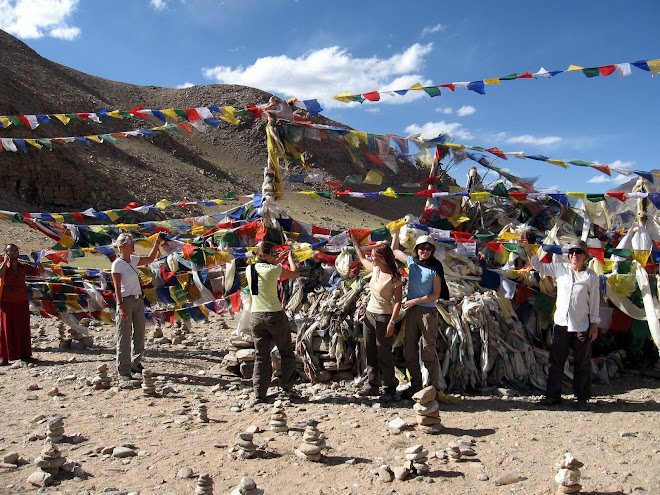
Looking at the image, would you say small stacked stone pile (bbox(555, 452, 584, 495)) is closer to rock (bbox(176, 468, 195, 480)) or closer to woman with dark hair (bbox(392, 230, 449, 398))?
woman with dark hair (bbox(392, 230, 449, 398))

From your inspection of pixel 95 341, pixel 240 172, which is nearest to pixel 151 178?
pixel 240 172

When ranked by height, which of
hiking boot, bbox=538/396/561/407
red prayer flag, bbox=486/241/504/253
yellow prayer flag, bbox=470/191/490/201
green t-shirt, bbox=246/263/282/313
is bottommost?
hiking boot, bbox=538/396/561/407

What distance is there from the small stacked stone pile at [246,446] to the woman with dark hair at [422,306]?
75.7 inches

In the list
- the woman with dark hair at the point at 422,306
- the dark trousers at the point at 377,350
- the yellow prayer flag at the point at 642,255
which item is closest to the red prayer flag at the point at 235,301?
the dark trousers at the point at 377,350

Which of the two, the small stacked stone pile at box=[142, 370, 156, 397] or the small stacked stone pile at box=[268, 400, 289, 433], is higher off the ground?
the small stacked stone pile at box=[142, 370, 156, 397]

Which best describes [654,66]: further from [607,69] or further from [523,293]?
[523,293]

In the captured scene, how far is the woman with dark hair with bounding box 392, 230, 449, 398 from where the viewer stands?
17.9ft

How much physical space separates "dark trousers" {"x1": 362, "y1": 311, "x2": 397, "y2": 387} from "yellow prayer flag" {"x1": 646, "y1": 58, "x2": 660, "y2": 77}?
3689 millimetres

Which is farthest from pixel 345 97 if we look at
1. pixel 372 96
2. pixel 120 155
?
pixel 120 155

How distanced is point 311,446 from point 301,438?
53 cm

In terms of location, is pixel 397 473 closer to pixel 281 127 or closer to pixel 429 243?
pixel 429 243

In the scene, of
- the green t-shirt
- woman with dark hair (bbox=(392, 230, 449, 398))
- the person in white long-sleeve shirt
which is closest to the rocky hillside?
the green t-shirt

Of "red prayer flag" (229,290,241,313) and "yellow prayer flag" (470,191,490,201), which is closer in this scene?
"yellow prayer flag" (470,191,490,201)

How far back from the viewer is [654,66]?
18.9ft
